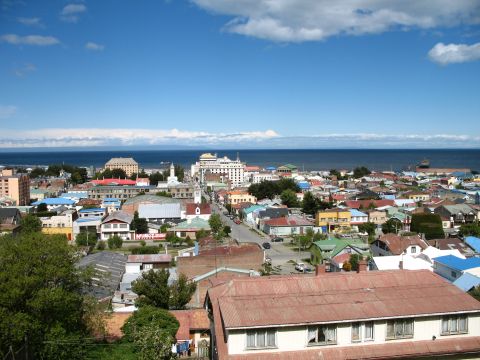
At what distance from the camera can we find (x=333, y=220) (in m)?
41.4

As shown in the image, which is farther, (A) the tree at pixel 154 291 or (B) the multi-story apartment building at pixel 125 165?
(B) the multi-story apartment building at pixel 125 165

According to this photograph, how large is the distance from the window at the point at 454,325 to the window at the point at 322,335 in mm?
2254

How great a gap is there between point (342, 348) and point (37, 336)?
6.34 meters

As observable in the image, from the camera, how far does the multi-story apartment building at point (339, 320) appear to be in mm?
8328

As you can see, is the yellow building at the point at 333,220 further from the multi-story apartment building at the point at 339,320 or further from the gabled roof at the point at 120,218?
the multi-story apartment building at the point at 339,320

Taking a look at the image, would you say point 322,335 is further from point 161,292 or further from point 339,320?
point 161,292

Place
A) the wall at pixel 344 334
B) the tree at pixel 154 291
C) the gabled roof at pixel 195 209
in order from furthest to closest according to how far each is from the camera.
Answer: the gabled roof at pixel 195 209
the tree at pixel 154 291
the wall at pixel 344 334

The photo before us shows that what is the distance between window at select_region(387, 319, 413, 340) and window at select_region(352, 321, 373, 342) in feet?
1.25

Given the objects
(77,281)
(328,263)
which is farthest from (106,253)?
(77,281)

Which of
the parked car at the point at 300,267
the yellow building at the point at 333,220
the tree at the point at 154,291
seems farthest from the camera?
the yellow building at the point at 333,220

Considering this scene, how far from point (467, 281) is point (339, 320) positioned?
42.2 feet

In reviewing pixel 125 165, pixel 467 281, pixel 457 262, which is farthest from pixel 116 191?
pixel 467 281

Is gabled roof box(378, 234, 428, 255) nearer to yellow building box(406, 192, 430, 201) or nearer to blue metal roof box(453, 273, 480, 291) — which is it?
blue metal roof box(453, 273, 480, 291)

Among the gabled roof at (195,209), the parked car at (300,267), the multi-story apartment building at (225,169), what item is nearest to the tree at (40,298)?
the parked car at (300,267)
